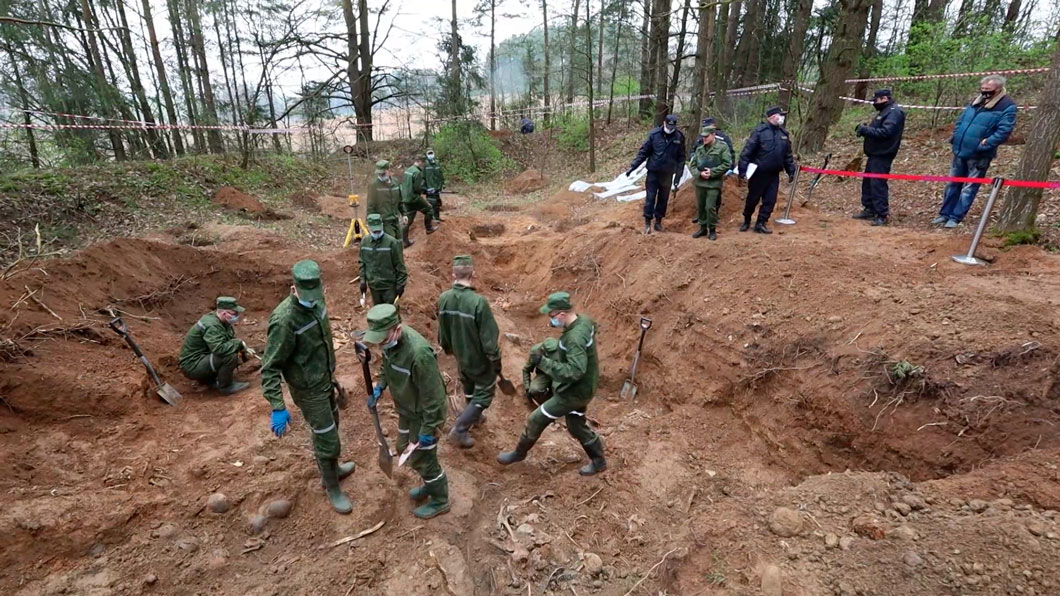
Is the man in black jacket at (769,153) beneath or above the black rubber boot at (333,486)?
above

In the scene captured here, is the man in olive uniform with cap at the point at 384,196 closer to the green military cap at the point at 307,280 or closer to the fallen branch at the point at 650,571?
the green military cap at the point at 307,280

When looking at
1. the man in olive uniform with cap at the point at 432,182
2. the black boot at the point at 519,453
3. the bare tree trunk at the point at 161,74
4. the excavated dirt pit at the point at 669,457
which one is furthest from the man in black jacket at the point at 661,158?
the bare tree trunk at the point at 161,74

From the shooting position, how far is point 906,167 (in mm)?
9883

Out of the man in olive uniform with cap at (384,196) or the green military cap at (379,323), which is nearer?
the green military cap at (379,323)

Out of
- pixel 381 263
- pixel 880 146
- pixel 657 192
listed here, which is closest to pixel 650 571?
pixel 381 263

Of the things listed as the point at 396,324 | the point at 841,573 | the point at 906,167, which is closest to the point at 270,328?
the point at 396,324

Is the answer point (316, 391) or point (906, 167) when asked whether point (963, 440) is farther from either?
point (906, 167)

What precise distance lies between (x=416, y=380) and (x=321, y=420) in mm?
850

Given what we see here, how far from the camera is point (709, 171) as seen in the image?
23.7 feet

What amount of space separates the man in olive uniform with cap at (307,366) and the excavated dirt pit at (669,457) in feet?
1.78

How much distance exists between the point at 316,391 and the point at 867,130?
8.01 metres

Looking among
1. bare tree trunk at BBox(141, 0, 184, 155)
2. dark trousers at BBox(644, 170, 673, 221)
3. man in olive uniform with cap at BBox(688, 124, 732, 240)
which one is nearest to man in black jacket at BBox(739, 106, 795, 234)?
man in olive uniform with cap at BBox(688, 124, 732, 240)

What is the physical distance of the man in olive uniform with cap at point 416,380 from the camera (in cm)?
355

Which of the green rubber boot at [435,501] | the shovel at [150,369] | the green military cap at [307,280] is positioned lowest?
the green rubber boot at [435,501]
